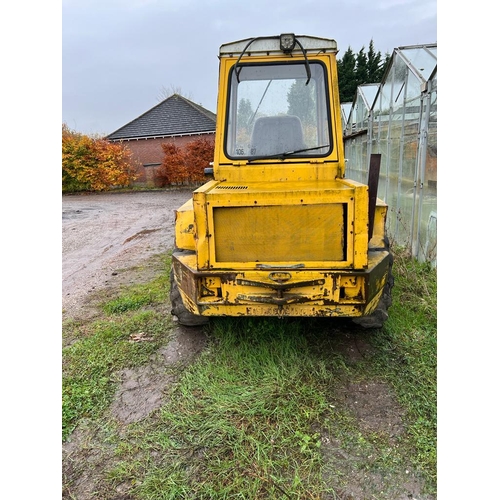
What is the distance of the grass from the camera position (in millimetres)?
2236

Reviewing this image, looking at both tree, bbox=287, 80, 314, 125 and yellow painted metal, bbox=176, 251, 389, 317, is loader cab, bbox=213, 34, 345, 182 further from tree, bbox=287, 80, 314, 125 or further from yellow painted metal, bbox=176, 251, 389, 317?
yellow painted metal, bbox=176, 251, 389, 317

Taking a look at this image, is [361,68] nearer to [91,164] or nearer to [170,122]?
[170,122]

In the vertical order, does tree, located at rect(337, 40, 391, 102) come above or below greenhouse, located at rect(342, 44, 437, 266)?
above

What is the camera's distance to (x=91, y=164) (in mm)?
21344

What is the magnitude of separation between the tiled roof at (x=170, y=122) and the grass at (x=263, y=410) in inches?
815

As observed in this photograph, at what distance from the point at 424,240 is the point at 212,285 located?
369 centimetres

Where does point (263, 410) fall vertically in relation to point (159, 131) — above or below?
below

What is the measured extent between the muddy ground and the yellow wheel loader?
0.65 metres

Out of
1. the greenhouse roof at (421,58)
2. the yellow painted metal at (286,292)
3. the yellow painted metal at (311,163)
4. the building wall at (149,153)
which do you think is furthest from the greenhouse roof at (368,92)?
the building wall at (149,153)

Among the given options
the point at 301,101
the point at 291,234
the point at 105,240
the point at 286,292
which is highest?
the point at 301,101

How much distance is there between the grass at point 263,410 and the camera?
2.24 meters

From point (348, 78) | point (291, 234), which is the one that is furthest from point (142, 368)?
point (348, 78)

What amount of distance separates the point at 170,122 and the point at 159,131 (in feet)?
2.88

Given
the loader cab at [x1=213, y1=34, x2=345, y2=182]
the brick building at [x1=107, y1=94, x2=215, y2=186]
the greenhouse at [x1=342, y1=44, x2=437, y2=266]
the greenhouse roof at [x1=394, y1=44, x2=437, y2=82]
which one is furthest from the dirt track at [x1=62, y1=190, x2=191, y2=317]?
the brick building at [x1=107, y1=94, x2=215, y2=186]
